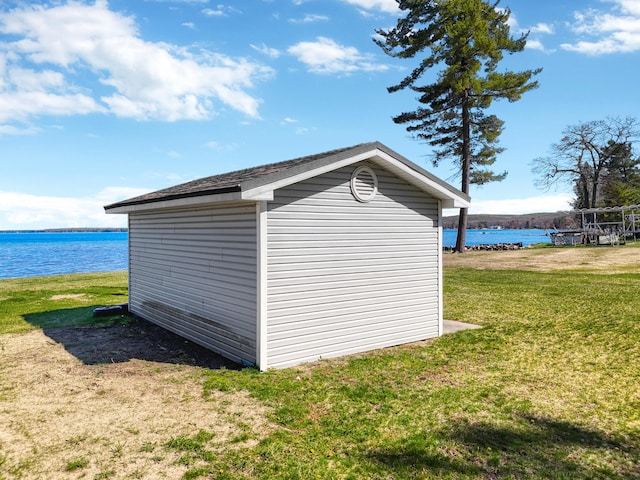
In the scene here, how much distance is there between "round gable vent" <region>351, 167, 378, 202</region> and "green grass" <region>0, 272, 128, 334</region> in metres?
7.41

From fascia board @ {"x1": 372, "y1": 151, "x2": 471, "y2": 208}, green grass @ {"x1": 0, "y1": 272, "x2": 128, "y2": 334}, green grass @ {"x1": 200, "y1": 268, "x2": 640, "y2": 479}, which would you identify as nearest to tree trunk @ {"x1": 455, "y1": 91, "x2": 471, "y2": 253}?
green grass @ {"x1": 200, "y1": 268, "x2": 640, "y2": 479}

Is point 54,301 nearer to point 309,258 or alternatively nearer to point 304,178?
point 309,258

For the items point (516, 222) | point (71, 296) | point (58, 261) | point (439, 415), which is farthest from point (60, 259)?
point (516, 222)

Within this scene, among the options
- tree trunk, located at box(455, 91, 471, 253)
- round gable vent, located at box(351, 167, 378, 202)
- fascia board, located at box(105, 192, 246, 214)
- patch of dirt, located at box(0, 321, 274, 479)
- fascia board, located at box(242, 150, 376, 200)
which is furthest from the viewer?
tree trunk, located at box(455, 91, 471, 253)

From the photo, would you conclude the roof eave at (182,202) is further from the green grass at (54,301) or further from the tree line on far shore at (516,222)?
the tree line on far shore at (516,222)

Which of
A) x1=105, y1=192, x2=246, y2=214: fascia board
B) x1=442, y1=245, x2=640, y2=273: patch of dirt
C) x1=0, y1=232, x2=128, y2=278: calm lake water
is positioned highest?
x1=105, y1=192, x2=246, y2=214: fascia board

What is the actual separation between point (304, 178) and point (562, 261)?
2449 cm

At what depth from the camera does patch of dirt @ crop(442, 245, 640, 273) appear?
2269 cm

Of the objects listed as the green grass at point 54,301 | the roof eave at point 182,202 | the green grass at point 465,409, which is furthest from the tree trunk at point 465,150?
the roof eave at point 182,202

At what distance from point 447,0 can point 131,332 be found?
93.2 ft

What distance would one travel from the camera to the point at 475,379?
6.43 metres

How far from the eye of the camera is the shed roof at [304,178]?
247 inches

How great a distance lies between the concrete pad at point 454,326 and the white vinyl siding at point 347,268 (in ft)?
2.50

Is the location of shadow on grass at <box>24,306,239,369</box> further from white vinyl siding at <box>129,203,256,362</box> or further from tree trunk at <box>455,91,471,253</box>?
tree trunk at <box>455,91,471,253</box>
